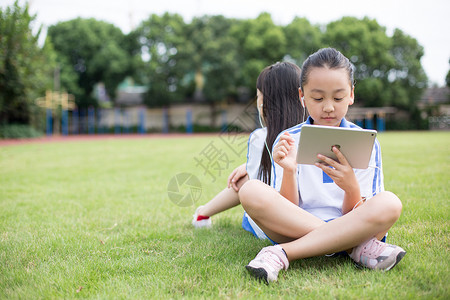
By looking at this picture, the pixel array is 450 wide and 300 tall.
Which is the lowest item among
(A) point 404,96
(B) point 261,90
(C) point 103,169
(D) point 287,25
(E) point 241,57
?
(C) point 103,169

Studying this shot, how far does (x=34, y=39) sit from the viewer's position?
49.2 feet

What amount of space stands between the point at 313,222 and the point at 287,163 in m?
0.32

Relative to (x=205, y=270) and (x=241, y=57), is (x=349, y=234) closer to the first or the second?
(x=205, y=270)

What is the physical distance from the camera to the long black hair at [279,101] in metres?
2.23

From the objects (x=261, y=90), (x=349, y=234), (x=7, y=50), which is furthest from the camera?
(x=7, y=50)

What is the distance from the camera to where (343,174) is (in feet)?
5.49

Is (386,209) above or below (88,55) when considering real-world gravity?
below

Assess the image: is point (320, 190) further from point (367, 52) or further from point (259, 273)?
point (367, 52)

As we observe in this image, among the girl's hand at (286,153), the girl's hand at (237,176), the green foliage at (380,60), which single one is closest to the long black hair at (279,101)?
the girl's hand at (237,176)

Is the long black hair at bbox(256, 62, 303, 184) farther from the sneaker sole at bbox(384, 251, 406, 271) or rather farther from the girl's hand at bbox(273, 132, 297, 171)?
the sneaker sole at bbox(384, 251, 406, 271)

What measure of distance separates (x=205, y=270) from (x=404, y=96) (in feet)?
87.7

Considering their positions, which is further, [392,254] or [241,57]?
[241,57]

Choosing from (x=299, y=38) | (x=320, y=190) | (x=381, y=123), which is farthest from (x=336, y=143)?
(x=381, y=123)

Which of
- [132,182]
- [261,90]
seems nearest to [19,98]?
[132,182]
